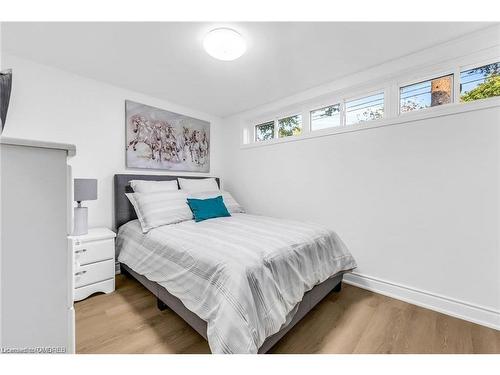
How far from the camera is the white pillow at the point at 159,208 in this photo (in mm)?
2256

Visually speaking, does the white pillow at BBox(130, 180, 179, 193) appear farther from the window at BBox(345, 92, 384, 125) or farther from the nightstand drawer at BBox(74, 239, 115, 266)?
the window at BBox(345, 92, 384, 125)

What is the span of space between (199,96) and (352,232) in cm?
262

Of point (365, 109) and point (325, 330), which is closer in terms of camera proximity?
point (325, 330)

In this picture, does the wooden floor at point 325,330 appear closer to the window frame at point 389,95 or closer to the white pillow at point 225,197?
the white pillow at point 225,197

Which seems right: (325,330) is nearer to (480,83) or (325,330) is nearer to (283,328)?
(283,328)

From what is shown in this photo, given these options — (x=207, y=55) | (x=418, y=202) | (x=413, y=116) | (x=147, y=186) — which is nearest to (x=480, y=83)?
(x=413, y=116)

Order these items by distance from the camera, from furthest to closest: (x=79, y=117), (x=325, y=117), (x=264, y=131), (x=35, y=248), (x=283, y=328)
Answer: (x=264, y=131) → (x=325, y=117) → (x=79, y=117) → (x=283, y=328) → (x=35, y=248)

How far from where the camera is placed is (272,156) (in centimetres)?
322

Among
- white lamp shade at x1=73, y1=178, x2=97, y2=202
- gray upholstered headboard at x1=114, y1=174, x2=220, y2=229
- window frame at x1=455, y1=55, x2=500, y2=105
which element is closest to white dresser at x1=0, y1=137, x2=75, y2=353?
white lamp shade at x1=73, y1=178, x2=97, y2=202

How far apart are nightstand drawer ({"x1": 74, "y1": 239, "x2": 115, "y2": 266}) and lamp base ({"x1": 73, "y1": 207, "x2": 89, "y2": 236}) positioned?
126 millimetres

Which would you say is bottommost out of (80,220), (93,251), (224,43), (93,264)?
(93,264)

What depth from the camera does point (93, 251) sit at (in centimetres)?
209

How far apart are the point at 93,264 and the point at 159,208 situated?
77 cm
